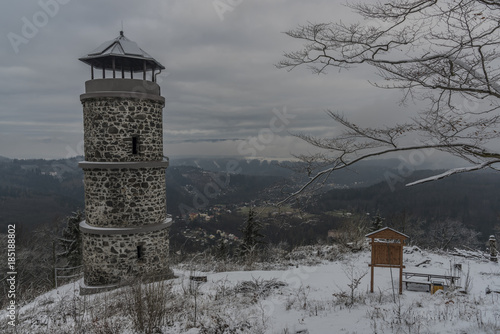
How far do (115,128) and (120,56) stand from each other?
227 cm

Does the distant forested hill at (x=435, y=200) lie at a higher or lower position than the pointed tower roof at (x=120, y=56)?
lower

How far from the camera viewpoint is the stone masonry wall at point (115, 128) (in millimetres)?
8930

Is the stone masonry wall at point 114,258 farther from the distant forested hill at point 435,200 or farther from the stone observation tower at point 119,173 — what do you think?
the distant forested hill at point 435,200

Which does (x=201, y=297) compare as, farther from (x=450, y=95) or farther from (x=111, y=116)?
(x=450, y=95)

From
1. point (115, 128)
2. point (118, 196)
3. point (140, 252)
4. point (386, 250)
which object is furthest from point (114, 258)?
point (386, 250)

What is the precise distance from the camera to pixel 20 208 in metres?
63.2

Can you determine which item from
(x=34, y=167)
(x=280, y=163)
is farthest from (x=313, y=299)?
(x=34, y=167)

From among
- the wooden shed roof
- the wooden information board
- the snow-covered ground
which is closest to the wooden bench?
the snow-covered ground

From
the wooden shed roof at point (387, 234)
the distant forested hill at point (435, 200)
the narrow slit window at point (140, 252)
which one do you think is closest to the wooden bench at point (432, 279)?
the wooden shed roof at point (387, 234)

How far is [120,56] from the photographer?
9.10 metres

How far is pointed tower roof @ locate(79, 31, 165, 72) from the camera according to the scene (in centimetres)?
915

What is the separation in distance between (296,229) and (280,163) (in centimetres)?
4387

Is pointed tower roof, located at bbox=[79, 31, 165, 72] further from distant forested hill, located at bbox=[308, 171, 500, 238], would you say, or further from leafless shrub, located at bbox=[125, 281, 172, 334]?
distant forested hill, located at bbox=[308, 171, 500, 238]

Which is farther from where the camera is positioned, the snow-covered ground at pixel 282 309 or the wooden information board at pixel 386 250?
the wooden information board at pixel 386 250
